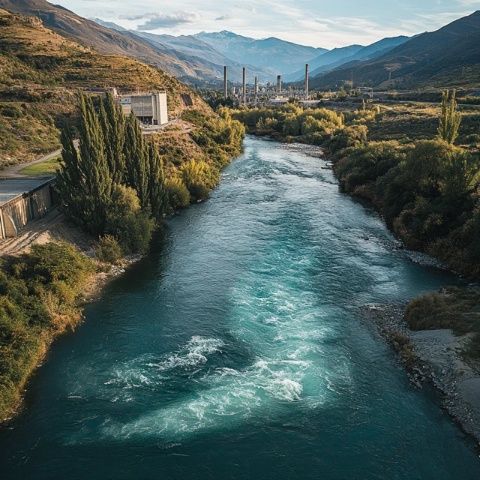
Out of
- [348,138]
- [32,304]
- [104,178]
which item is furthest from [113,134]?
[348,138]

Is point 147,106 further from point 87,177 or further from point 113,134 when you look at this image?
point 87,177

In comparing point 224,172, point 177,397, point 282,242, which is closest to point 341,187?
point 224,172

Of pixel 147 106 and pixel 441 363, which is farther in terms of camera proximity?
pixel 147 106

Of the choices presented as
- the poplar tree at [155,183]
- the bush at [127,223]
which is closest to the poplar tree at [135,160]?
the poplar tree at [155,183]

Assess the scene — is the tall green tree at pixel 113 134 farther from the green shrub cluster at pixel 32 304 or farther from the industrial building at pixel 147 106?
the industrial building at pixel 147 106

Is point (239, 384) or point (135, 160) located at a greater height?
point (135, 160)

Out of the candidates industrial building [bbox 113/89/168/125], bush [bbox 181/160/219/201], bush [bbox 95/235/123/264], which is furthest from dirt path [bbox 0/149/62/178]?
industrial building [bbox 113/89/168/125]

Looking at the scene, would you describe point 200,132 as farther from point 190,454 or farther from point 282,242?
point 190,454
